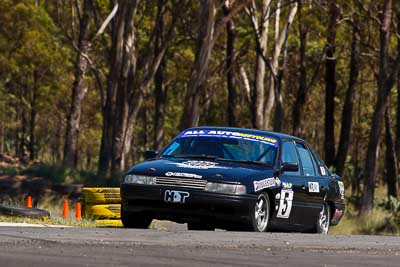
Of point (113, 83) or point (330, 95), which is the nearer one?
point (330, 95)

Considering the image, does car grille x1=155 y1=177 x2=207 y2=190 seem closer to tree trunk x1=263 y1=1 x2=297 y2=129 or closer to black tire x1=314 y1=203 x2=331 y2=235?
black tire x1=314 y1=203 x2=331 y2=235

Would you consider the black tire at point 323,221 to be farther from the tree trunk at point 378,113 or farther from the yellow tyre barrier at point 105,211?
the tree trunk at point 378,113

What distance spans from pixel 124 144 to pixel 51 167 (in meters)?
5.42

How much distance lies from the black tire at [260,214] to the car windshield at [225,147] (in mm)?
589

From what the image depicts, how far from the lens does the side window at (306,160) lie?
51.4 feet

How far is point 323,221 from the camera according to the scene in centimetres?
1596

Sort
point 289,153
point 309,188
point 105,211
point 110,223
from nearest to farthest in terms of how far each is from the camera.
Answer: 1. point 289,153
2. point 309,188
3. point 110,223
4. point 105,211

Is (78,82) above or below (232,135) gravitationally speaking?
above

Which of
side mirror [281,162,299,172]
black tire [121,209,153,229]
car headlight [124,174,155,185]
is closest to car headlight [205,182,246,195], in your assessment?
car headlight [124,174,155,185]

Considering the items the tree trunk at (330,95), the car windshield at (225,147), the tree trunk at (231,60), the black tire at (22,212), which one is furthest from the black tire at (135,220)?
the tree trunk at (231,60)

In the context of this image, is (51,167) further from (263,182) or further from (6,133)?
(6,133)

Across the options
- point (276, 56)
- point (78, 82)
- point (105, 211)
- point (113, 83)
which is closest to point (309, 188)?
point (105, 211)

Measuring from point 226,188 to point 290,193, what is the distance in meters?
1.55

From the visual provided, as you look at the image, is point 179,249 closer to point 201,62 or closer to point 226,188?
point 226,188
